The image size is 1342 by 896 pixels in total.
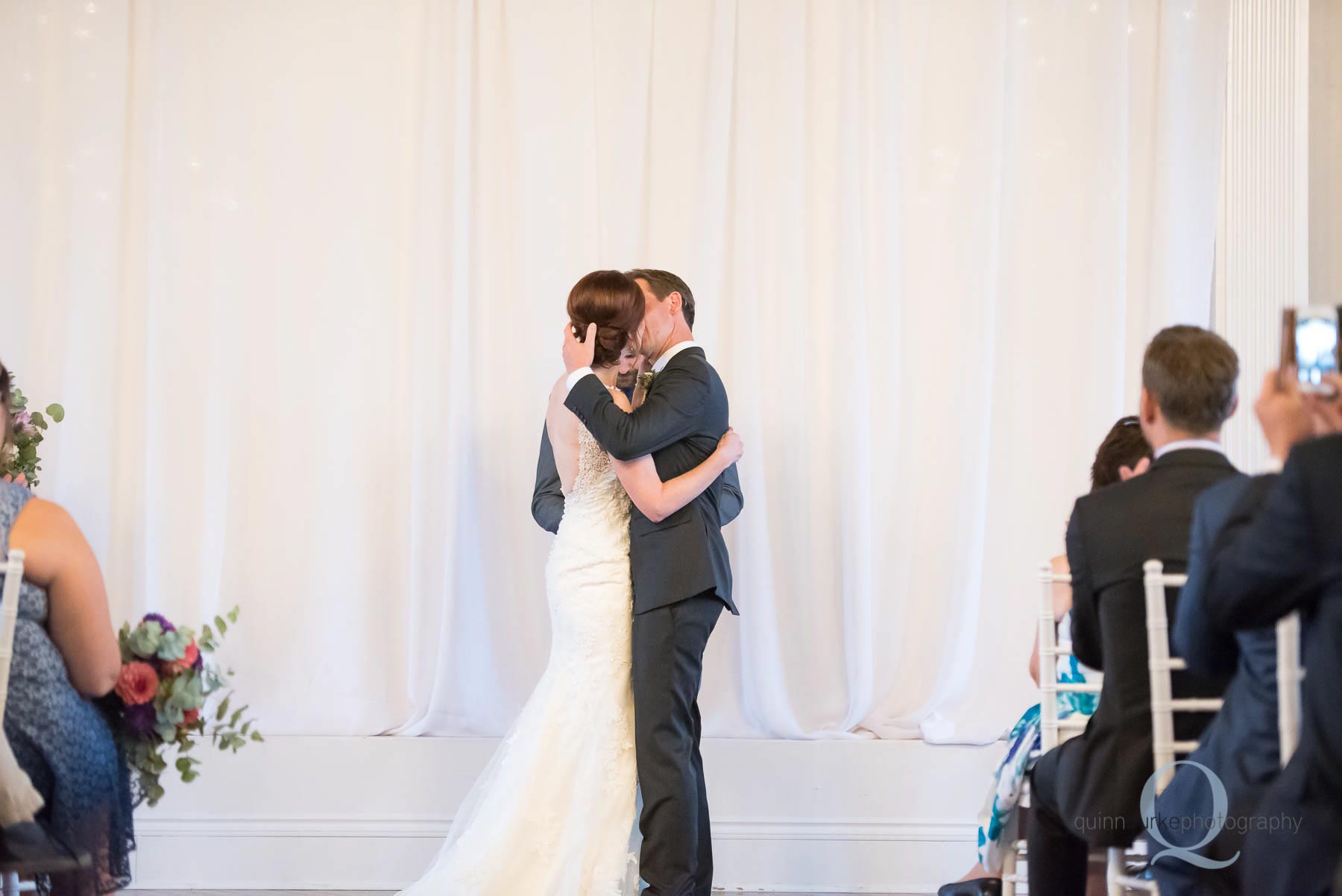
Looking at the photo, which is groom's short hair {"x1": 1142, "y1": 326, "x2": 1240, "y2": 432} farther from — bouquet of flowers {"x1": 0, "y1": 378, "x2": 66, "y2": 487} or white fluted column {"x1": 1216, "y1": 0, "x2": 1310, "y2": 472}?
bouquet of flowers {"x1": 0, "y1": 378, "x2": 66, "y2": 487}

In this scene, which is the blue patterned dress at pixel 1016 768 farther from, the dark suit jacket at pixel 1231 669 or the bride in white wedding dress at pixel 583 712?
the bride in white wedding dress at pixel 583 712

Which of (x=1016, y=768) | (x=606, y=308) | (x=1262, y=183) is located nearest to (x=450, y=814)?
(x=606, y=308)

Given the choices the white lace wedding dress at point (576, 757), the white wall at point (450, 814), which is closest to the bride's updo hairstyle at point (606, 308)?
the white lace wedding dress at point (576, 757)

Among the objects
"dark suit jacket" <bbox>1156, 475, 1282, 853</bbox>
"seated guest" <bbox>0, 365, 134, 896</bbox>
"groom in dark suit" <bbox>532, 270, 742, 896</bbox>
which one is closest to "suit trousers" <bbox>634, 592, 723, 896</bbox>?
"groom in dark suit" <bbox>532, 270, 742, 896</bbox>

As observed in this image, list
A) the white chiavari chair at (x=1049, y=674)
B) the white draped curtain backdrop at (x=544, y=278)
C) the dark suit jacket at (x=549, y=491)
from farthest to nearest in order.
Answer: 1. the white draped curtain backdrop at (x=544, y=278)
2. the dark suit jacket at (x=549, y=491)
3. the white chiavari chair at (x=1049, y=674)

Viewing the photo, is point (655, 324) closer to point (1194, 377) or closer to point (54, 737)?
point (1194, 377)

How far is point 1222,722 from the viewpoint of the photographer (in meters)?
1.56

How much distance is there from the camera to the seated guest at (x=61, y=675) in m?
1.82

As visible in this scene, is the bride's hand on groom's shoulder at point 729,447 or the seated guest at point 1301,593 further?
the bride's hand on groom's shoulder at point 729,447

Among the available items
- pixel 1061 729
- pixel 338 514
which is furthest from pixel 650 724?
pixel 338 514

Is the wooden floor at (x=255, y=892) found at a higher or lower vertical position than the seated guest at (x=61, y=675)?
lower

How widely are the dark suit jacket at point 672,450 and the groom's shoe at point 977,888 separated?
0.95m

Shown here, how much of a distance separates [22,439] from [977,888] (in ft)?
8.67

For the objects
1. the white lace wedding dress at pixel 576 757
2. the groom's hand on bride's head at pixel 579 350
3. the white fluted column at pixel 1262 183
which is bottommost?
the white lace wedding dress at pixel 576 757
